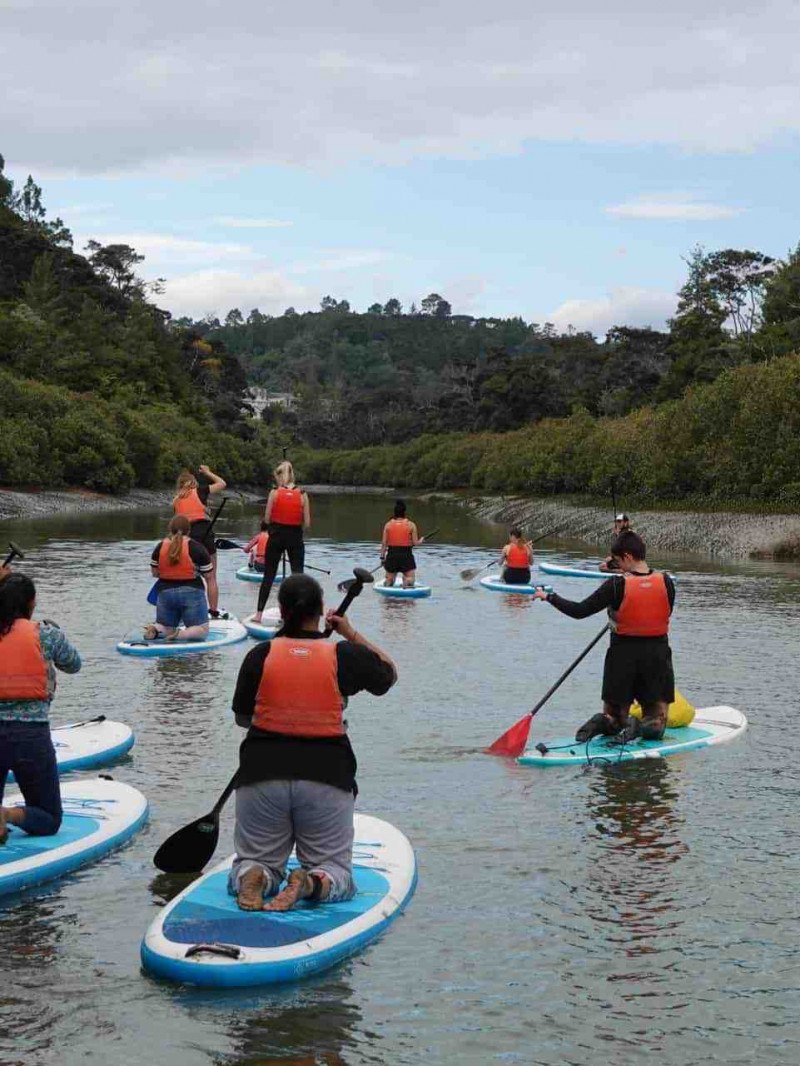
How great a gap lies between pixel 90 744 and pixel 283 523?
758cm

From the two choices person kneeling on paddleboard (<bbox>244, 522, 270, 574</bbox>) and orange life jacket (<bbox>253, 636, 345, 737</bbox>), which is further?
person kneeling on paddleboard (<bbox>244, 522, 270, 574</bbox>)

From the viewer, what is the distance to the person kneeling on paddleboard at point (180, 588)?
15055 mm

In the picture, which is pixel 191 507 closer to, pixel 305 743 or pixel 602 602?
pixel 602 602

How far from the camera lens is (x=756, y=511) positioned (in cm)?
4128

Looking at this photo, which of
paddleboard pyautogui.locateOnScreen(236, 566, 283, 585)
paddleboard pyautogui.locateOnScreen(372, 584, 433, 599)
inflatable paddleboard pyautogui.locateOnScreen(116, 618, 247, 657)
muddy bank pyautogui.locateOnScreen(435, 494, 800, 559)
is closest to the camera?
inflatable paddleboard pyautogui.locateOnScreen(116, 618, 247, 657)

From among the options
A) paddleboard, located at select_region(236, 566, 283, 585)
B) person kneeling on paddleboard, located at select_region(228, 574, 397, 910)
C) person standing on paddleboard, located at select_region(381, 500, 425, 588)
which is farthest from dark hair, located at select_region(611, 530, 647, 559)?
paddleboard, located at select_region(236, 566, 283, 585)

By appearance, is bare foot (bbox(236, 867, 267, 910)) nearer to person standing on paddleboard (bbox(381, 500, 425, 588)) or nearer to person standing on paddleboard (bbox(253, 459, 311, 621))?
person standing on paddleboard (bbox(253, 459, 311, 621))

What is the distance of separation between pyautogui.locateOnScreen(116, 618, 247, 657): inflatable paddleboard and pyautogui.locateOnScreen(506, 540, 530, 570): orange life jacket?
346 inches

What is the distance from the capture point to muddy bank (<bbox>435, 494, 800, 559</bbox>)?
36.3 metres

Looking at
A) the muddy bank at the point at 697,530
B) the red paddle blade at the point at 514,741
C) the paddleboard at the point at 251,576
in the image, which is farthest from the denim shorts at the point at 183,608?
the muddy bank at the point at 697,530

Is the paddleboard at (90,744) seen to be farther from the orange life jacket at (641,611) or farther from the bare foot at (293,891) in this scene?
the orange life jacket at (641,611)

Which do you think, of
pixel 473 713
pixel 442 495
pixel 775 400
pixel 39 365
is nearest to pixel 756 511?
pixel 775 400

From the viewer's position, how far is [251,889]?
250 inches

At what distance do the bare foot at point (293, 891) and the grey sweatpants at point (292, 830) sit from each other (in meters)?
0.11
